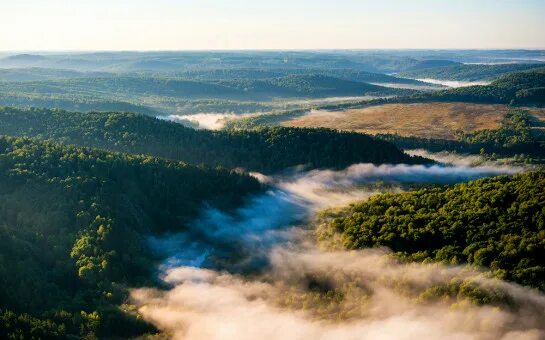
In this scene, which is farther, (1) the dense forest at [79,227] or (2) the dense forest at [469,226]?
(1) the dense forest at [79,227]

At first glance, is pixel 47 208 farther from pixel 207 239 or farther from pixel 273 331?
pixel 273 331

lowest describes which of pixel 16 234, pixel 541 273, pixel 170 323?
pixel 170 323

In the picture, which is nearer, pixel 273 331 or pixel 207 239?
pixel 273 331

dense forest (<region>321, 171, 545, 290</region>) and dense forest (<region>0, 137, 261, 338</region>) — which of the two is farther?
dense forest (<region>0, 137, 261, 338</region>)

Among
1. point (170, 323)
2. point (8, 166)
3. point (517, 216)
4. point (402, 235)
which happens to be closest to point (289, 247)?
point (402, 235)
